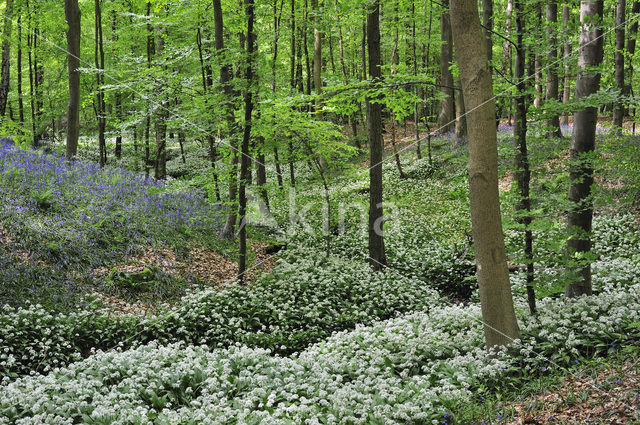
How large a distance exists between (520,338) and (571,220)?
2796 millimetres

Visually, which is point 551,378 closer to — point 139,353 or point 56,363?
point 139,353

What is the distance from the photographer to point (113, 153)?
96.5ft

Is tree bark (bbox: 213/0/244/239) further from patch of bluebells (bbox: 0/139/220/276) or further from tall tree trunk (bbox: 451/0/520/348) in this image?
tall tree trunk (bbox: 451/0/520/348)

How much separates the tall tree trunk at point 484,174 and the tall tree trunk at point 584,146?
1582mm

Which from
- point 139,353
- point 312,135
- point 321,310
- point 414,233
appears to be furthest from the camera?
point 414,233

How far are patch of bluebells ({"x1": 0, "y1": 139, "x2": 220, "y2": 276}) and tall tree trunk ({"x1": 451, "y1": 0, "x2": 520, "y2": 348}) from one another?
276 inches

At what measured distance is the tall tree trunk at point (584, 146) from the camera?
6832 mm

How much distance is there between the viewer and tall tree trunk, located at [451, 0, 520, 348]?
5578 mm

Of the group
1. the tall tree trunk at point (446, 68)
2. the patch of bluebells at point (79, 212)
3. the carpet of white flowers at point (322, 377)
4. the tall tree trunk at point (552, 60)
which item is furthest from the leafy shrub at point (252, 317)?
the tall tree trunk at point (446, 68)

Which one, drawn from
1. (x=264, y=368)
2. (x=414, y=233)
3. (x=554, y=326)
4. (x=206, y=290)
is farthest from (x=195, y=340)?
(x=414, y=233)

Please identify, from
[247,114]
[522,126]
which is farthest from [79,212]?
[522,126]

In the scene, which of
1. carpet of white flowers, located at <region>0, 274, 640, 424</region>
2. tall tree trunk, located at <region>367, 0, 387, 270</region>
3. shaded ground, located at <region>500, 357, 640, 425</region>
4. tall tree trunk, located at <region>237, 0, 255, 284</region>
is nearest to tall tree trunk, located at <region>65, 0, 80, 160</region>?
tall tree trunk, located at <region>237, 0, 255, 284</region>

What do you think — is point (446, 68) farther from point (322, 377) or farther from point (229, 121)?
point (322, 377)

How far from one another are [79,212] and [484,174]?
8.91 meters
